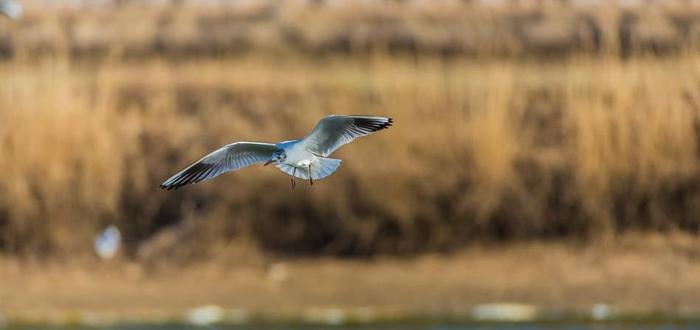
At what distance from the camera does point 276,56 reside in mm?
19000

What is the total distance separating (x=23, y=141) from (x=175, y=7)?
45.3 feet

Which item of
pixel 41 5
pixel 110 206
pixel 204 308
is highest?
pixel 41 5

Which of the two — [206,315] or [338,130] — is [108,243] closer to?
[206,315]

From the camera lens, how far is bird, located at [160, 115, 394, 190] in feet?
24.0

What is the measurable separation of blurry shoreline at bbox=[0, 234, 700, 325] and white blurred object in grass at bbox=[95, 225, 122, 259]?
93 mm

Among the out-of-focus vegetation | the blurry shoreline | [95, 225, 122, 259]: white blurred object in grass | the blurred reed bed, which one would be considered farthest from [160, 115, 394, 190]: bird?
the blurred reed bed

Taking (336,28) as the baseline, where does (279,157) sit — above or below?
below

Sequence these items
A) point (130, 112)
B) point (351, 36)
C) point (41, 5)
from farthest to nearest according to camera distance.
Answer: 1. point (41, 5)
2. point (351, 36)
3. point (130, 112)

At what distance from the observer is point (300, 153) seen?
7332 mm

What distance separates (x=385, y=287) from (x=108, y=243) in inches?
84.1

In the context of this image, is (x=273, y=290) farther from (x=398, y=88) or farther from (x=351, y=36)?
(x=351, y=36)

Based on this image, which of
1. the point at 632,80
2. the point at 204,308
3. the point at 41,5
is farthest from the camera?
the point at 41,5

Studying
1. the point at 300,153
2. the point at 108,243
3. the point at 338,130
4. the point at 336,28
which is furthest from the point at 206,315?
the point at 336,28

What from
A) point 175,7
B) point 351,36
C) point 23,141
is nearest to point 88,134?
point 23,141
